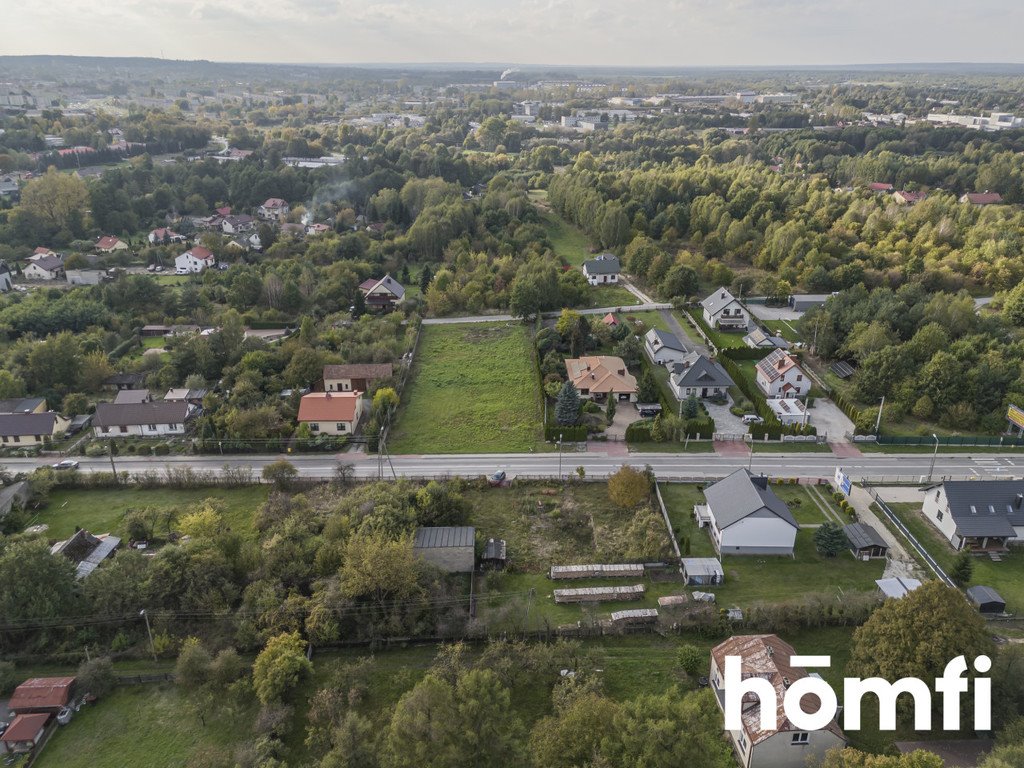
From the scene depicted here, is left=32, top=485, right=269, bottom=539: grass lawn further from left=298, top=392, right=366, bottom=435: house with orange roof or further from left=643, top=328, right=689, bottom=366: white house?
left=643, top=328, right=689, bottom=366: white house

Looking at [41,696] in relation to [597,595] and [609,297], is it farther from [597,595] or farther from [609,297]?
[609,297]

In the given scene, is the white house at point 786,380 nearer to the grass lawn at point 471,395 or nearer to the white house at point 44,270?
the grass lawn at point 471,395

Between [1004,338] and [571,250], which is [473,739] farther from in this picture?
[571,250]

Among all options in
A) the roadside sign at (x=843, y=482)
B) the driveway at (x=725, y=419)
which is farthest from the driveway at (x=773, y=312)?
the roadside sign at (x=843, y=482)

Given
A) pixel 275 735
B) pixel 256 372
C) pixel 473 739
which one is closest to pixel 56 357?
pixel 256 372

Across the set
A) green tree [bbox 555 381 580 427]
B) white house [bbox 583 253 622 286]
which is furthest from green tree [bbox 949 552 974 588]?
white house [bbox 583 253 622 286]

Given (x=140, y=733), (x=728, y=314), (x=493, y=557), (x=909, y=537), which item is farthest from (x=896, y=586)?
A: (x=728, y=314)

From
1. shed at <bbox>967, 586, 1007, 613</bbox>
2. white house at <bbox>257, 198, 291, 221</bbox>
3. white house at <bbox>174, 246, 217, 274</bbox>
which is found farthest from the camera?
white house at <bbox>257, 198, 291, 221</bbox>
